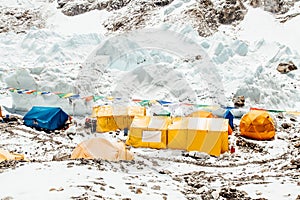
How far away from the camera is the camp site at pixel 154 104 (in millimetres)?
8891

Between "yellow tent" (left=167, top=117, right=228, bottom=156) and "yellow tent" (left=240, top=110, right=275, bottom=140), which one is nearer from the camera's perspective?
"yellow tent" (left=167, top=117, right=228, bottom=156)

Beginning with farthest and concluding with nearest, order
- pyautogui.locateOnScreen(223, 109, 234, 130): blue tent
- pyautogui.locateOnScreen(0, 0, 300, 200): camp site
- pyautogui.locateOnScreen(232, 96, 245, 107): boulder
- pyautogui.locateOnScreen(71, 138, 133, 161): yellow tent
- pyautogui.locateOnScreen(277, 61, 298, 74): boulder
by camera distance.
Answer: pyautogui.locateOnScreen(277, 61, 298, 74): boulder
pyautogui.locateOnScreen(232, 96, 245, 107): boulder
pyautogui.locateOnScreen(223, 109, 234, 130): blue tent
pyautogui.locateOnScreen(71, 138, 133, 161): yellow tent
pyautogui.locateOnScreen(0, 0, 300, 200): camp site

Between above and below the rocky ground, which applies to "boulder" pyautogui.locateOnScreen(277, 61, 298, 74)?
above

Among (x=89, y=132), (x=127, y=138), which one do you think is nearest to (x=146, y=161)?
(x=127, y=138)

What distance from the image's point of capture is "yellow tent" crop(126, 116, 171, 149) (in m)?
15.9

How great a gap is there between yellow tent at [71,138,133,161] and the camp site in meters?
0.05

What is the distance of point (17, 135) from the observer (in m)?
17.4

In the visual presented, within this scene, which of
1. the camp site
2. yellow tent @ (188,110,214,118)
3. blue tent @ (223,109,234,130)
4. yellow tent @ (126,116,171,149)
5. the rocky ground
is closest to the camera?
the rocky ground

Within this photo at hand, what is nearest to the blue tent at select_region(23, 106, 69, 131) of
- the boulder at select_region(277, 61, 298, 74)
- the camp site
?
the camp site

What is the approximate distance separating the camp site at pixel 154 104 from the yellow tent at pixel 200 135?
45mm

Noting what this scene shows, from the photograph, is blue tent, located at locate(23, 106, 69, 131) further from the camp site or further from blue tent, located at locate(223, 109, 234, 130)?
blue tent, located at locate(223, 109, 234, 130)

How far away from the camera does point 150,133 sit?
15984 mm

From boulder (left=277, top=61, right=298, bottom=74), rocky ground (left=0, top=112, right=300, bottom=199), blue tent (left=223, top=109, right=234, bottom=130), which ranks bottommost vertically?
rocky ground (left=0, top=112, right=300, bottom=199)

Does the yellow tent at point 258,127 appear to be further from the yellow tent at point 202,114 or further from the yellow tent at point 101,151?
the yellow tent at point 101,151
